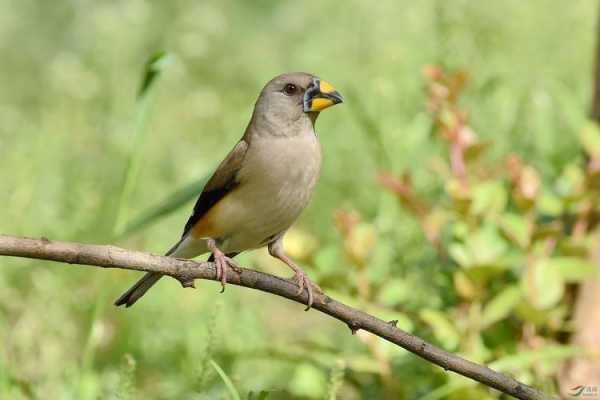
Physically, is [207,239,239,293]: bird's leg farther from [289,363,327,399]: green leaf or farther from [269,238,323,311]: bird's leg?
[289,363,327,399]: green leaf

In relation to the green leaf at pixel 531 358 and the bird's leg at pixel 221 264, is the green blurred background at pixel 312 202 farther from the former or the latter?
the bird's leg at pixel 221 264

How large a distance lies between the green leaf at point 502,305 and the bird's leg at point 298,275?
30.3 inches

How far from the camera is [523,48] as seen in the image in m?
6.87

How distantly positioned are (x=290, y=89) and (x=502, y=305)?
1.04 m

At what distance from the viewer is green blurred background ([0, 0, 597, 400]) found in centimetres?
389

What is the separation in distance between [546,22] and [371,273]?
11.7 feet

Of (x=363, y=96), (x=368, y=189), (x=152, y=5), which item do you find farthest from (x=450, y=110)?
(x=152, y=5)

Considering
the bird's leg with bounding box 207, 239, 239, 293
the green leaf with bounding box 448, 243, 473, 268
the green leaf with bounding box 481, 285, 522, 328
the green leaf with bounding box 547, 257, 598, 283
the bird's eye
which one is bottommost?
the bird's leg with bounding box 207, 239, 239, 293

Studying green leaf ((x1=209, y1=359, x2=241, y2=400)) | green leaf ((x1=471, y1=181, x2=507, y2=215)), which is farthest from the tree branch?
green leaf ((x1=471, y1=181, x2=507, y2=215))

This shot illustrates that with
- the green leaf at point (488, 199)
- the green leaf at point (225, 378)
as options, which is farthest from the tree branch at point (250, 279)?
the green leaf at point (488, 199)

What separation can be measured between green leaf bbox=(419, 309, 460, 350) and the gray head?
0.79m

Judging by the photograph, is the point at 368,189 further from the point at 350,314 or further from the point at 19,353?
the point at 350,314

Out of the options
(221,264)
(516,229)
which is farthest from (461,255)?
(221,264)

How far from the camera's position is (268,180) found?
3.26 m
